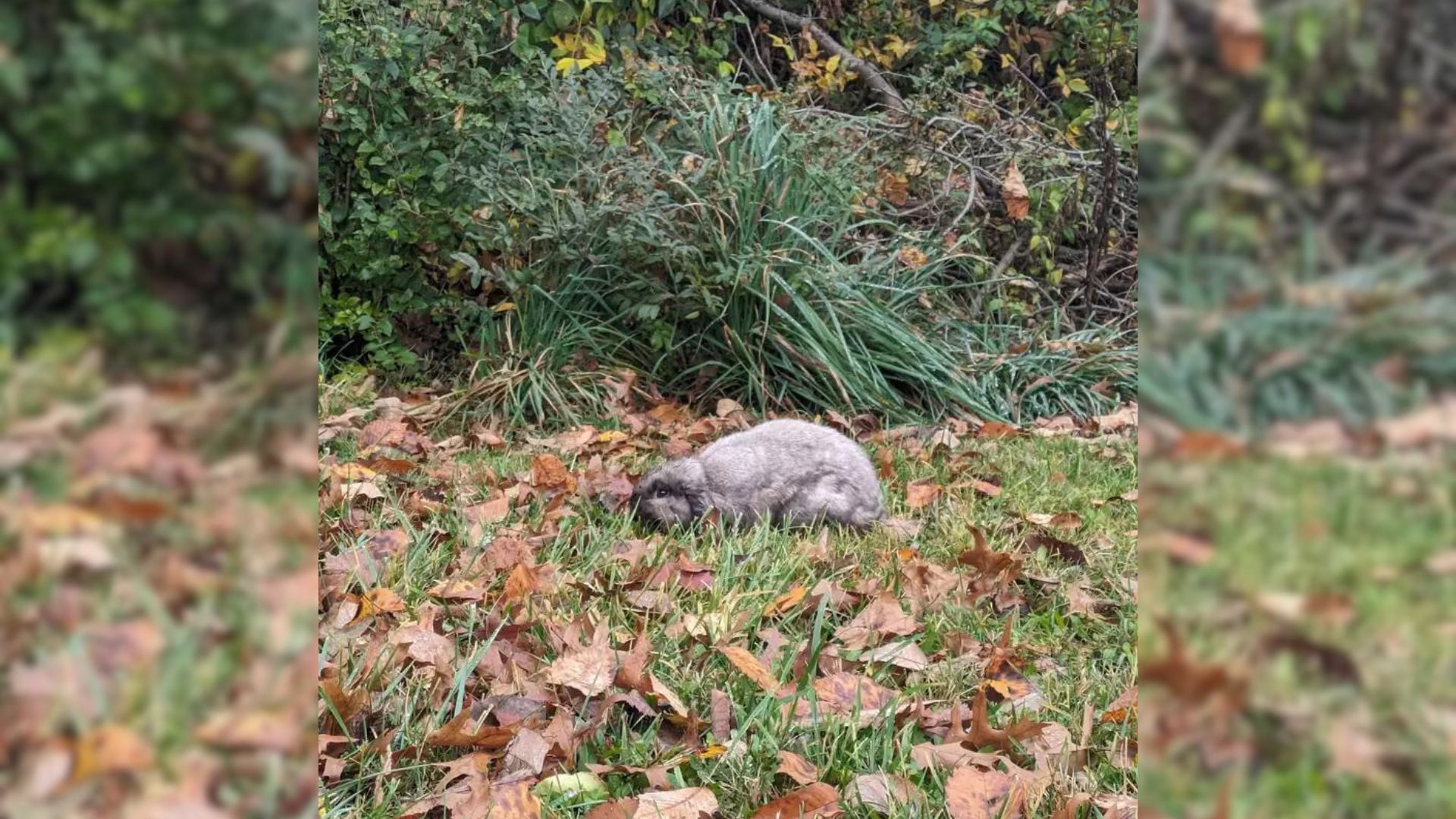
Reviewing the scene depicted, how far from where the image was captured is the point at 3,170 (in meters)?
0.72

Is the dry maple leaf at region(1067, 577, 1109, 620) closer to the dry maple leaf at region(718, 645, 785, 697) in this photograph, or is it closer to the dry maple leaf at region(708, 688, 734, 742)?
the dry maple leaf at region(718, 645, 785, 697)

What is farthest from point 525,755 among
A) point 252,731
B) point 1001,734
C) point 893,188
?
point 893,188

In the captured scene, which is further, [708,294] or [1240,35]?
[708,294]

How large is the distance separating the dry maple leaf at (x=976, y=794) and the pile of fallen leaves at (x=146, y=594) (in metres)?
1.35

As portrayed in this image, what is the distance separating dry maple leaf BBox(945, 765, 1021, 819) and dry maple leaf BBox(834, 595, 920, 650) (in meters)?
0.69

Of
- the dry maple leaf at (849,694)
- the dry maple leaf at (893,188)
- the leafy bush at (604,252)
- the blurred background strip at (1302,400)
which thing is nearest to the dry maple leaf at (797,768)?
the dry maple leaf at (849,694)

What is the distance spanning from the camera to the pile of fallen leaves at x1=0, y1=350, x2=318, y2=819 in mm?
727

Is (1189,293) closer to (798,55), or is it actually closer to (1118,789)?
(1118,789)

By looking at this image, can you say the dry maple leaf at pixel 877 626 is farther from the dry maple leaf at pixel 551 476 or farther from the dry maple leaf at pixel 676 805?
the dry maple leaf at pixel 551 476

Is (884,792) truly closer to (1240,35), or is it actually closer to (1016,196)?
(1240,35)

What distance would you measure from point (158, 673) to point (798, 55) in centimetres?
845

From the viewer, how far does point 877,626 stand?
2.76 meters

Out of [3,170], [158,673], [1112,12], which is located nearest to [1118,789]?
[158,673]

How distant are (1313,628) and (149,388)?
27.7 inches
